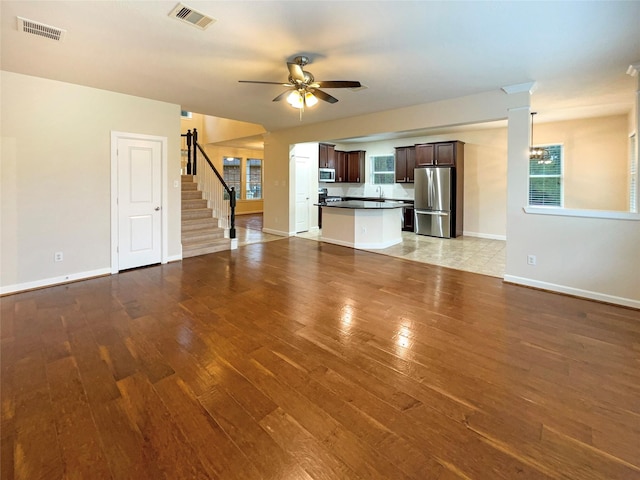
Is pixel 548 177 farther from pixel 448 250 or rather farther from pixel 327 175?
pixel 327 175

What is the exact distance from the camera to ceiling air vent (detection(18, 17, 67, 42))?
2777 millimetres

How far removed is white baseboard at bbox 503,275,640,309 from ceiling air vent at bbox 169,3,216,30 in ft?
15.5

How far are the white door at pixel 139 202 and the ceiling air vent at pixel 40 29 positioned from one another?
198cm

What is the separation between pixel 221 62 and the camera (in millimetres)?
3564

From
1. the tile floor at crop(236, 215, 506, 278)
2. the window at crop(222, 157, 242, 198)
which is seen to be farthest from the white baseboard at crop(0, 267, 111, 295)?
the window at crop(222, 157, 242, 198)

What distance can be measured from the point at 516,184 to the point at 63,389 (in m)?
5.24

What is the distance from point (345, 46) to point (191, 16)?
4.62 feet

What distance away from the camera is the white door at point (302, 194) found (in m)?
8.53

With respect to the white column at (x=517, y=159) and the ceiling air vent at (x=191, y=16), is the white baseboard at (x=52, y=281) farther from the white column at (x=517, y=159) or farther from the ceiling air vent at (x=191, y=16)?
the white column at (x=517, y=159)

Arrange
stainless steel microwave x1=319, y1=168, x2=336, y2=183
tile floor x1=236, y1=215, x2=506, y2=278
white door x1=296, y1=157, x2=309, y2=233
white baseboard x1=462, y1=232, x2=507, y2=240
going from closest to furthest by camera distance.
Result: tile floor x1=236, y1=215, x2=506, y2=278, white baseboard x1=462, y1=232, x2=507, y2=240, white door x1=296, y1=157, x2=309, y2=233, stainless steel microwave x1=319, y1=168, x2=336, y2=183

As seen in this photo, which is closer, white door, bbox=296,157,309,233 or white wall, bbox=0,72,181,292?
white wall, bbox=0,72,181,292

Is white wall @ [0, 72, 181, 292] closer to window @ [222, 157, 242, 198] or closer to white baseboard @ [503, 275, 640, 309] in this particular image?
white baseboard @ [503, 275, 640, 309]

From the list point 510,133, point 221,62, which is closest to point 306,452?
point 221,62

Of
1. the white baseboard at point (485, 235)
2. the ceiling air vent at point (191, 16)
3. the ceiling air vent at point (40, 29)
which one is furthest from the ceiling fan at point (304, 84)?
the white baseboard at point (485, 235)
